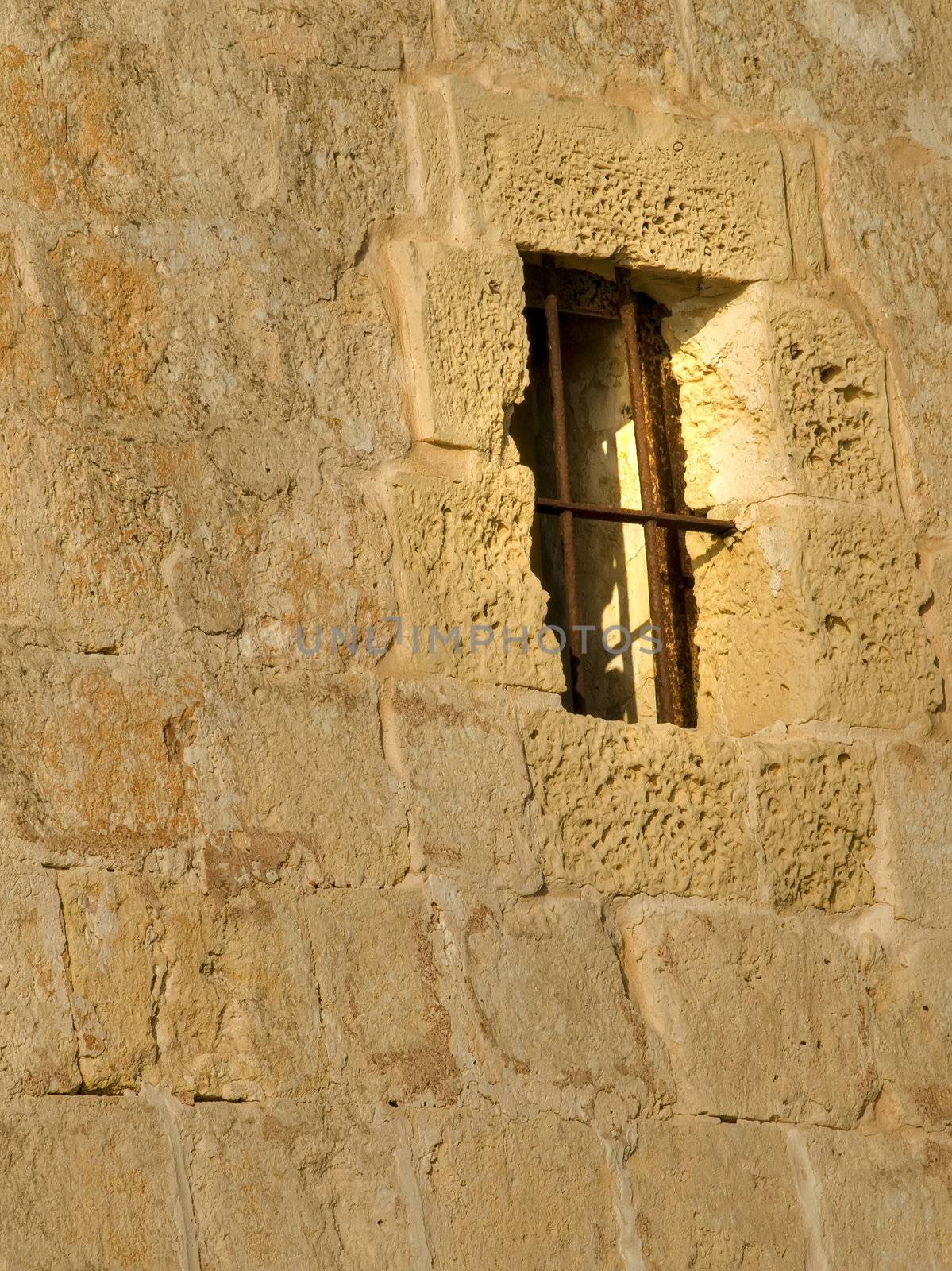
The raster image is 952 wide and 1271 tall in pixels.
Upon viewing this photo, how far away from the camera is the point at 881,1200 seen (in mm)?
3373

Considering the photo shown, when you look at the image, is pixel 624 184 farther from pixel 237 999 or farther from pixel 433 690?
pixel 237 999

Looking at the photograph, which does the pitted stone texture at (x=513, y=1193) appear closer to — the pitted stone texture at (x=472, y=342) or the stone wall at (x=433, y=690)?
the stone wall at (x=433, y=690)

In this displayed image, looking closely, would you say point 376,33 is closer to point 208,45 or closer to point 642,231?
point 208,45

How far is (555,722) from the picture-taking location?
3.37 meters

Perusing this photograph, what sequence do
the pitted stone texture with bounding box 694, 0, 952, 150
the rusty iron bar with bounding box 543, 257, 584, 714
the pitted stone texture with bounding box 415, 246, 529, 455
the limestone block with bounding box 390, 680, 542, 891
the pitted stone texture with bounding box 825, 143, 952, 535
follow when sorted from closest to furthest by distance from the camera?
the limestone block with bounding box 390, 680, 542, 891 → the pitted stone texture with bounding box 415, 246, 529, 455 → the rusty iron bar with bounding box 543, 257, 584, 714 → the pitted stone texture with bounding box 825, 143, 952, 535 → the pitted stone texture with bounding box 694, 0, 952, 150

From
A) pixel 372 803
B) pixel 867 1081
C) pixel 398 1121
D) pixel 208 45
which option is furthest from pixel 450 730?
pixel 208 45

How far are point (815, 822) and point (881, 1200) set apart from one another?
0.66 m

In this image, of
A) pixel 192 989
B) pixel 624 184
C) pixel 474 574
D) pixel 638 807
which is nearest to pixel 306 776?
pixel 192 989

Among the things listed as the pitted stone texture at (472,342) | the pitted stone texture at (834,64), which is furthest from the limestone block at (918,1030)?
the pitted stone texture at (834,64)

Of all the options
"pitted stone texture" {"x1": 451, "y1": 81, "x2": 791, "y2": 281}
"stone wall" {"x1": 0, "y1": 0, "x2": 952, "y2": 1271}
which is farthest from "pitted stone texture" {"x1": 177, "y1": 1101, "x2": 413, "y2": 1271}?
"pitted stone texture" {"x1": 451, "y1": 81, "x2": 791, "y2": 281}

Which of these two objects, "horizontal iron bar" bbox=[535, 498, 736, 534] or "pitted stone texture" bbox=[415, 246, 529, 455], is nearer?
"pitted stone texture" bbox=[415, 246, 529, 455]

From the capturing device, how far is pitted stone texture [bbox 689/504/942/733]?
3.65 metres

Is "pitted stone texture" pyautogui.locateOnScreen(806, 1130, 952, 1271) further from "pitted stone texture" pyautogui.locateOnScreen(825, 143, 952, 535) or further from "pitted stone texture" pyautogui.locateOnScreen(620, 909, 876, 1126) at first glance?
"pitted stone texture" pyautogui.locateOnScreen(825, 143, 952, 535)

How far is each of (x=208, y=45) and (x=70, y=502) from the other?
927mm
